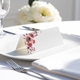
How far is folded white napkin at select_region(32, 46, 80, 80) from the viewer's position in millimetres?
414

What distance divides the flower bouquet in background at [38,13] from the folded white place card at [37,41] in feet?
1.13

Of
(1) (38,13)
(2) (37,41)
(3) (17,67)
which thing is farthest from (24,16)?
(3) (17,67)

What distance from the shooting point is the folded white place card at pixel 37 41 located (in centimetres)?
53

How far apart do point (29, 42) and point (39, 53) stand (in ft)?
0.12

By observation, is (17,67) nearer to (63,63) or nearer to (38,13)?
(63,63)

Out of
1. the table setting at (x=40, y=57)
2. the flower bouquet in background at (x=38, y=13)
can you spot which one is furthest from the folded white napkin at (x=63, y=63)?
the flower bouquet in background at (x=38, y=13)

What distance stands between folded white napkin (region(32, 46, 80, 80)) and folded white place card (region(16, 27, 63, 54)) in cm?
7

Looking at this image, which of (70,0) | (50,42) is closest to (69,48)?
(50,42)

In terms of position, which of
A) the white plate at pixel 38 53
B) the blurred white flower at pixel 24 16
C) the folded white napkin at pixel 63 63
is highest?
the blurred white flower at pixel 24 16

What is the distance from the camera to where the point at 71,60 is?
48 centimetres

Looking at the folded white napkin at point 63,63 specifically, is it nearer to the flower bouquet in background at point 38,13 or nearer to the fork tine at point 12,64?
the fork tine at point 12,64

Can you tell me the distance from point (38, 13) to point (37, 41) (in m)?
0.39

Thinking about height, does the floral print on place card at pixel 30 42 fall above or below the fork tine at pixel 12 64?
above

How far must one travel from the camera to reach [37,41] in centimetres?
56
